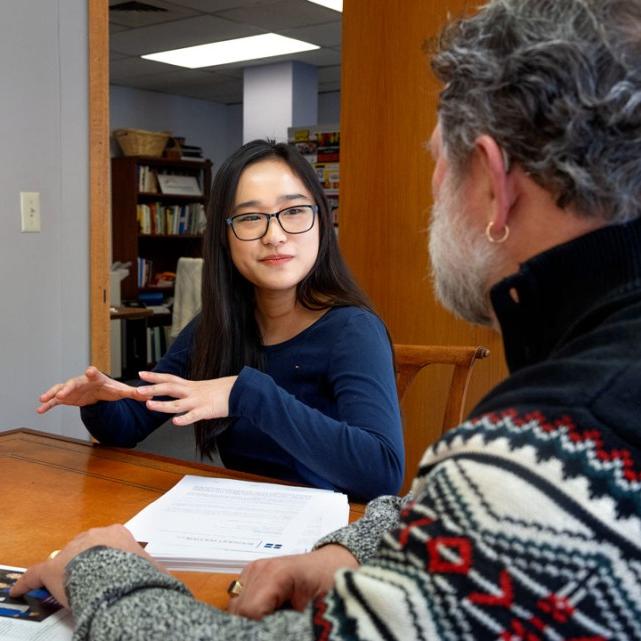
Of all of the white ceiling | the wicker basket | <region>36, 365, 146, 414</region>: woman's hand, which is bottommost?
<region>36, 365, 146, 414</region>: woman's hand

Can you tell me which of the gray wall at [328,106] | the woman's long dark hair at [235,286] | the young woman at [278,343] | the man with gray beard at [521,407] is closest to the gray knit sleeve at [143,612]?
the man with gray beard at [521,407]

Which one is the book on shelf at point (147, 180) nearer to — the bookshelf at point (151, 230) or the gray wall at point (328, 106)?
the bookshelf at point (151, 230)

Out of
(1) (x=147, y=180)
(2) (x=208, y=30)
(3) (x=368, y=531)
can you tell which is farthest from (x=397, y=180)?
(1) (x=147, y=180)

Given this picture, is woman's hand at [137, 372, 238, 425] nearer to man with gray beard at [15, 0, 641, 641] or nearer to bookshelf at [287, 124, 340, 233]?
man with gray beard at [15, 0, 641, 641]

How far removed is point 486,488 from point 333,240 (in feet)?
3.77

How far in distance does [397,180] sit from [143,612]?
7.25 ft

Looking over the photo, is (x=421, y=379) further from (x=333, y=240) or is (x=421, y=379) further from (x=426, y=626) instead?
(x=426, y=626)

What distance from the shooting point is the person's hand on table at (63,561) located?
2.65ft

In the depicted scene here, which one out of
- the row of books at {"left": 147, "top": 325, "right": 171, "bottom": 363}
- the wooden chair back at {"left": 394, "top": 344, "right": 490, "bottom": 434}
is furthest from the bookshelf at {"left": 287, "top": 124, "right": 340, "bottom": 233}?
the wooden chair back at {"left": 394, "top": 344, "right": 490, "bottom": 434}

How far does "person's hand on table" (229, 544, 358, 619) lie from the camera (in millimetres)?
800

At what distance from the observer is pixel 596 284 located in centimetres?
59

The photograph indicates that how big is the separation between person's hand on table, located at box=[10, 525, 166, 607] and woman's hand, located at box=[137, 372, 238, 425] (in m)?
0.33

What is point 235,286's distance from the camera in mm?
1647

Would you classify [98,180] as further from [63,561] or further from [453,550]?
[453,550]
